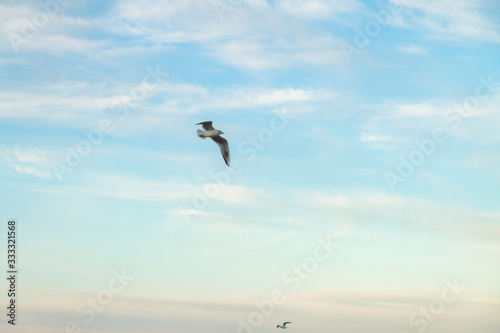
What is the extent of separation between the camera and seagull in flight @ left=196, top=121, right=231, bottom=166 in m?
49.8

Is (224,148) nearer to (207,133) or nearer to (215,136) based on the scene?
(215,136)

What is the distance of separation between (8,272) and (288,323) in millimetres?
36625

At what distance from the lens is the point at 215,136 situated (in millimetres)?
50938

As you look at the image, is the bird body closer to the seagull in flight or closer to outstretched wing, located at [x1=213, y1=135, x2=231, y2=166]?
the seagull in flight

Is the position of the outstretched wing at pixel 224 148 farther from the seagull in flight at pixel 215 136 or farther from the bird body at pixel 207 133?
the bird body at pixel 207 133

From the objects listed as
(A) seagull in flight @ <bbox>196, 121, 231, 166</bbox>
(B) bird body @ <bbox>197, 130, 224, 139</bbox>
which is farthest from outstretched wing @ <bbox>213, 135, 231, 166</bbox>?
(B) bird body @ <bbox>197, 130, 224, 139</bbox>

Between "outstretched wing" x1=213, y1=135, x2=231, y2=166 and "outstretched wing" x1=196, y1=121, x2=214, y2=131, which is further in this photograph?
"outstretched wing" x1=213, y1=135, x2=231, y2=166

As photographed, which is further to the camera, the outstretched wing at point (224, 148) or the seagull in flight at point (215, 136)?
the outstretched wing at point (224, 148)

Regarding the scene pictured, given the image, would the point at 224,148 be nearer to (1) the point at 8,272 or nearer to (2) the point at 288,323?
(1) the point at 8,272

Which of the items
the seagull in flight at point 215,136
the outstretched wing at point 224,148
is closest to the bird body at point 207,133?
the seagull in flight at point 215,136

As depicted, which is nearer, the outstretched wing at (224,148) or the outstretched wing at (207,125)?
the outstretched wing at (207,125)

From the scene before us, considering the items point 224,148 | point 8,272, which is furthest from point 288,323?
point 8,272

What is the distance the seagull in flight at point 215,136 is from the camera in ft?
163

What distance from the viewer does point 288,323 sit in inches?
3014
